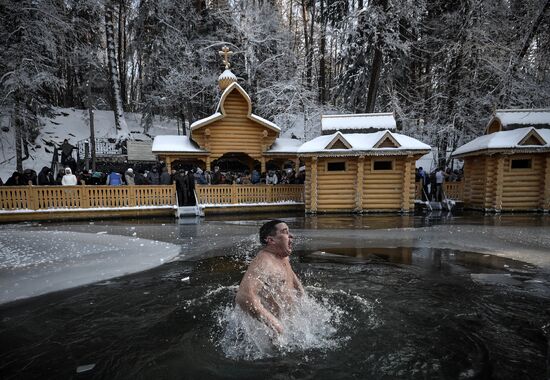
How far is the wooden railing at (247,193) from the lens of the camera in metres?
15.3

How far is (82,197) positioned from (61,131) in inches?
712

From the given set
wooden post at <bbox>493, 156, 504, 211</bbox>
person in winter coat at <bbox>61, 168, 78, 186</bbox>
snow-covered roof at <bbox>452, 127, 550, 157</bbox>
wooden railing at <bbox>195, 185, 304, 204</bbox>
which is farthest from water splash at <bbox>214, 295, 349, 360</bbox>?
wooden post at <bbox>493, 156, 504, 211</bbox>

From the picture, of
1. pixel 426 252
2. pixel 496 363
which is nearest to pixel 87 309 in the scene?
pixel 496 363

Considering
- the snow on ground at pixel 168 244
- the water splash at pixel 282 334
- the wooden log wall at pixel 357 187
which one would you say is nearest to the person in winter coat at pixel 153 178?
the snow on ground at pixel 168 244

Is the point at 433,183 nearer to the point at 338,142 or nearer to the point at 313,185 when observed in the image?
the point at 338,142

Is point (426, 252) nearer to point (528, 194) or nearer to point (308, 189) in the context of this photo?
point (308, 189)

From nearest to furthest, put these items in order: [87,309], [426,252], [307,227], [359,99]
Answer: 1. [87,309]
2. [426,252]
3. [307,227]
4. [359,99]

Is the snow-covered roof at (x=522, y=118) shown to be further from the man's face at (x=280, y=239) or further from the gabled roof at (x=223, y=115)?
the man's face at (x=280, y=239)

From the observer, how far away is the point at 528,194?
1534 centimetres

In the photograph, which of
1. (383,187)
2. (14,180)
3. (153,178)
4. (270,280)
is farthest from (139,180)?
(270,280)

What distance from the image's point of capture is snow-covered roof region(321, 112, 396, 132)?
16109mm

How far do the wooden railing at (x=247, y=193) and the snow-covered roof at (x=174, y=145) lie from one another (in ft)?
15.3

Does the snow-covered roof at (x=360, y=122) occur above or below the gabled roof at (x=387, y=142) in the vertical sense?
above

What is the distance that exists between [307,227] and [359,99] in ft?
50.9
